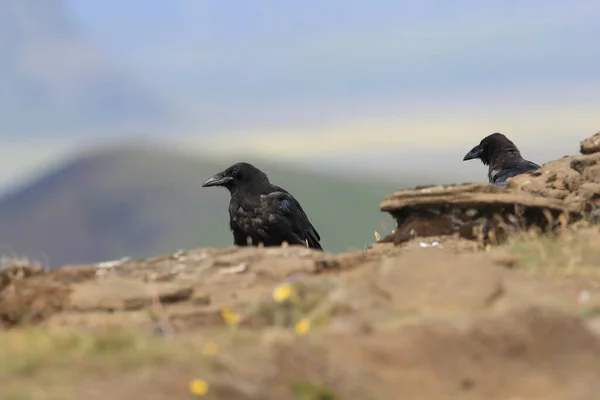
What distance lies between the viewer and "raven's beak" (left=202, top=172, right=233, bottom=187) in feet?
47.1

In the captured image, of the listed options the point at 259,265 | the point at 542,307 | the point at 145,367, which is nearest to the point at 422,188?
the point at 259,265

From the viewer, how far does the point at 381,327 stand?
5.82 m

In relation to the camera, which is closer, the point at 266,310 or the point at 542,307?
the point at 542,307

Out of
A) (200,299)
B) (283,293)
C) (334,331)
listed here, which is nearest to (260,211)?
(200,299)

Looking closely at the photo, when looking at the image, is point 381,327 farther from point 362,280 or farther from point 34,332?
point 34,332

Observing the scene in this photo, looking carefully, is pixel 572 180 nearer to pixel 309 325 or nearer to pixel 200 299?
pixel 200 299

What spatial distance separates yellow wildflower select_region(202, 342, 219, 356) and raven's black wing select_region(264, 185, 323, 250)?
8.16 m

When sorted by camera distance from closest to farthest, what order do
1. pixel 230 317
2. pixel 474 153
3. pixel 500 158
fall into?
1. pixel 230 317
2. pixel 500 158
3. pixel 474 153

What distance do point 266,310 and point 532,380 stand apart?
5.94 ft

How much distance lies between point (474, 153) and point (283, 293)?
11.8 metres

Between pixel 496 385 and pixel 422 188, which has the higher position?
pixel 422 188

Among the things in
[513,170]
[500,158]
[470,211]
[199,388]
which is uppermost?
[500,158]

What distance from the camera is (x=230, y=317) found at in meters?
6.60

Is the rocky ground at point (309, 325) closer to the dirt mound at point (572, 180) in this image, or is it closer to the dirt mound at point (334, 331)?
the dirt mound at point (334, 331)
